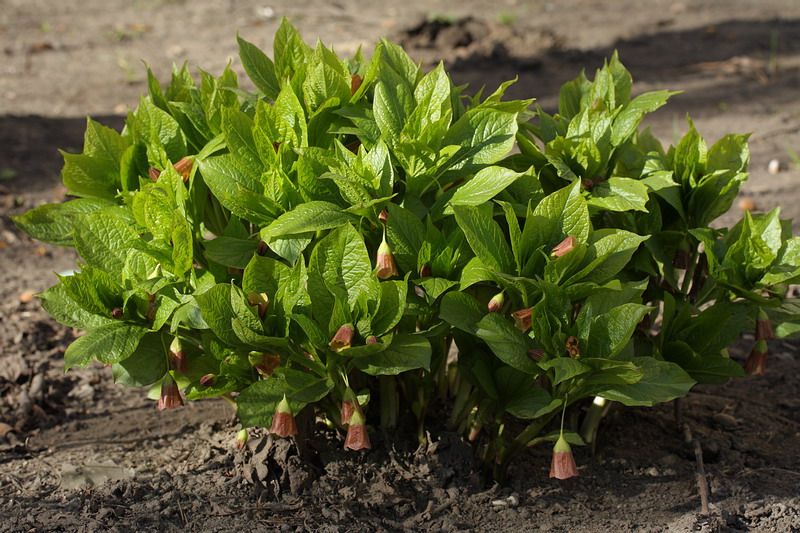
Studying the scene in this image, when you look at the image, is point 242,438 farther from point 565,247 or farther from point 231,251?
point 565,247

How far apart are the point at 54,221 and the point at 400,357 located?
98 cm

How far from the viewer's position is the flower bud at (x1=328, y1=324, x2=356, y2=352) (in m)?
1.67

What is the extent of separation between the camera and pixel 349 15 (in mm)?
7730

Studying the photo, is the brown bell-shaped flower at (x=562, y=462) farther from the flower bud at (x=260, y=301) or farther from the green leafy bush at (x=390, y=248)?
the flower bud at (x=260, y=301)

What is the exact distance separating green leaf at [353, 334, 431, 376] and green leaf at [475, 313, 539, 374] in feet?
0.40

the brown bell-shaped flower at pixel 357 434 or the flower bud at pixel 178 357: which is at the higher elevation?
the flower bud at pixel 178 357

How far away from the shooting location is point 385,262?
171 cm

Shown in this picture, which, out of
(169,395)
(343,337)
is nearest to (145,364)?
(169,395)

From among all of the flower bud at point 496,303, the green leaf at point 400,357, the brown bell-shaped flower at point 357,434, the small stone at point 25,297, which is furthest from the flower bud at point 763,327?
the small stone at point 25,297

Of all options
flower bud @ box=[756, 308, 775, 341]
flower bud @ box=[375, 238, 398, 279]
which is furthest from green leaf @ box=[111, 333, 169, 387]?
flower bud @ box=[756, 308, 775, 341]

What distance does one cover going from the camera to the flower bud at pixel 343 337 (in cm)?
167

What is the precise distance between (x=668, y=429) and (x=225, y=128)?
5.35 feet

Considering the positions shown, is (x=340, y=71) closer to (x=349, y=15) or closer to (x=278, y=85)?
(x=278, y=85)

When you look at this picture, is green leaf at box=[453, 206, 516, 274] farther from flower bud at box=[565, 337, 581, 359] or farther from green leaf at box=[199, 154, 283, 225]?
green leaf at box=[199, 154, 283, 225]
